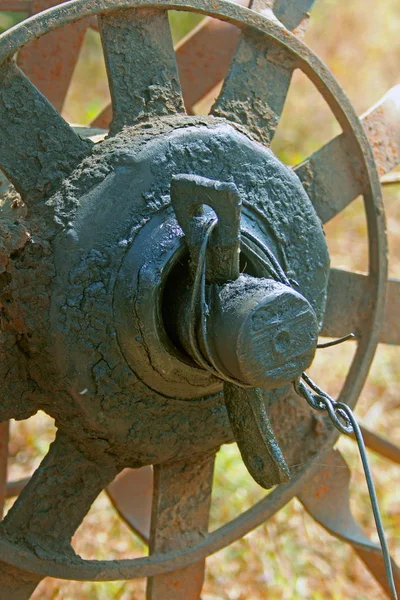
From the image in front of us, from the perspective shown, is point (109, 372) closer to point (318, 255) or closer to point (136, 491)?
point (318, 255)

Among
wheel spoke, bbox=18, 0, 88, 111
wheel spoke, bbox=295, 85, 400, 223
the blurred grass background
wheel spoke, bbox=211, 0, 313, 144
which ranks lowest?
the blurred grass background

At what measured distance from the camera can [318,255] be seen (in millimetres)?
1630

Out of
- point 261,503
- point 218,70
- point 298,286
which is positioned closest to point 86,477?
point 261,503

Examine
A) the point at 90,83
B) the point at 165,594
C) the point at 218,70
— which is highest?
the point at 90,83

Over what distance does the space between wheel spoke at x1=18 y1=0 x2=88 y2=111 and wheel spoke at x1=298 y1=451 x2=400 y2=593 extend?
44.4 inches

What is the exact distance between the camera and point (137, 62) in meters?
1.56

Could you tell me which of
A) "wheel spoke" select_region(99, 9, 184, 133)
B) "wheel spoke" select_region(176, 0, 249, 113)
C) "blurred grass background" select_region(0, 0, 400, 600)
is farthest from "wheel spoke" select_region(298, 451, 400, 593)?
"wheel spoke" select_region(176, 0, 249, 113)

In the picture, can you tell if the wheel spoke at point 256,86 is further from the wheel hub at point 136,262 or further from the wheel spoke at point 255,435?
the wheel spoke at point 255,435

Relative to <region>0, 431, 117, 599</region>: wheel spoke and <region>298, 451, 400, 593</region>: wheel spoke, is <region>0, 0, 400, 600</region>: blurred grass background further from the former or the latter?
<region>0, 431, 117, 599</region>: wheel spoke

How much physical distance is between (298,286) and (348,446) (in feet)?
6.12

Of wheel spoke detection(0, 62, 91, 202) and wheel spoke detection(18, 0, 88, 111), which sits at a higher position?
wheel spoke detection(18, 0, 88, 111)

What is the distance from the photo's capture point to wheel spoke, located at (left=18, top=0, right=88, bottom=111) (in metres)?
2.22

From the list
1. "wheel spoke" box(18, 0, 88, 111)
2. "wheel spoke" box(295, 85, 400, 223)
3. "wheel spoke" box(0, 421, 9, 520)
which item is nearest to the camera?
"wheel spoke" box(295, 85, 400, 223)

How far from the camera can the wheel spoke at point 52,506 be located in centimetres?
158
